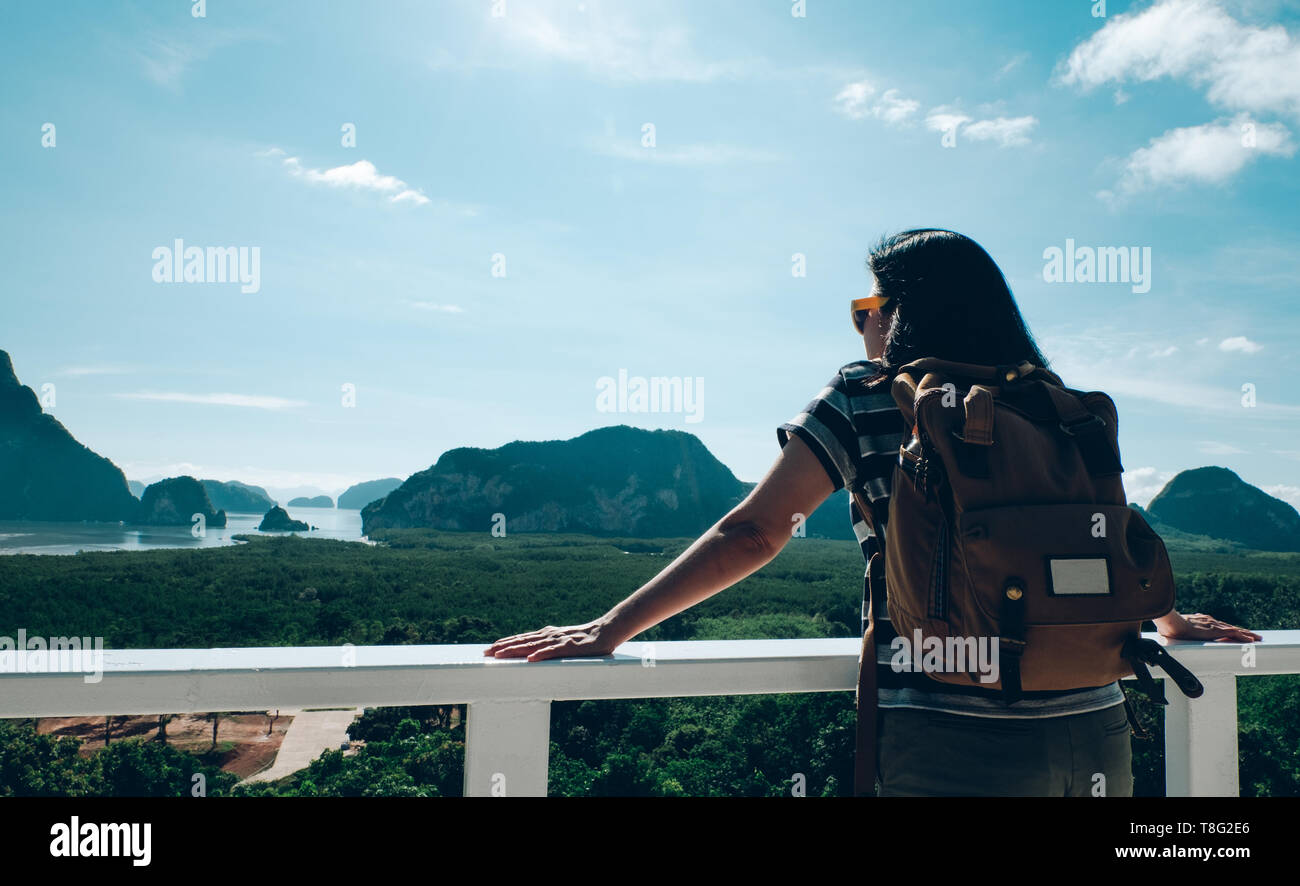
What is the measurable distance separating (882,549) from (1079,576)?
0.78 ft

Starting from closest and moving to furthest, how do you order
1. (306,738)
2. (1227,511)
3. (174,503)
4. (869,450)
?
1. (869,450)
2. (306,738)
3. (1227,511)
4. (174,503)

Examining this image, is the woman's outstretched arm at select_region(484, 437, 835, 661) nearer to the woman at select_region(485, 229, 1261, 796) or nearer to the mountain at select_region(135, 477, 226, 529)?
the woman at select_region(485, 229, 1261, 796)

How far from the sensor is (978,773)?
0.87 meters

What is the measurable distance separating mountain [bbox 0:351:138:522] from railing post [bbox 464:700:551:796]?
13494 centimetres

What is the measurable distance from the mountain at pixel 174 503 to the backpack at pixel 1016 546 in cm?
12492

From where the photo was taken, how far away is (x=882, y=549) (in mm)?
982

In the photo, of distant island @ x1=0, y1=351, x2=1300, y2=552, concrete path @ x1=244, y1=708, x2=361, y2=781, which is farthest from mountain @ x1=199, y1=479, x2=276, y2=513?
concrete path @ x1=244, y1=708, x2=361, y2=781

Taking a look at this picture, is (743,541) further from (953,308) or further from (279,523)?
(279,523)

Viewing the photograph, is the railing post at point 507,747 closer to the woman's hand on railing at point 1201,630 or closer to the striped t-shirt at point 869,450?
the striped t-shirt at point 869,450

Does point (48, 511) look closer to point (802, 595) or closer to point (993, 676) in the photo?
point (802, 595)

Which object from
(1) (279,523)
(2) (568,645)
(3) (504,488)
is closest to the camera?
(2) (568,645)

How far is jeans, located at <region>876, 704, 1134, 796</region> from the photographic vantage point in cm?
87

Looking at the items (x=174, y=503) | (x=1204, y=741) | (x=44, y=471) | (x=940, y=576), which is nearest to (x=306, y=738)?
(x=1204, y=741)

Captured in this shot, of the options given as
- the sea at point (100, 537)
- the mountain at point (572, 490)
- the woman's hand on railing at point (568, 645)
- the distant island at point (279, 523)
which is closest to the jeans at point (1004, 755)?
the woman's hand on railing at point (568, 645)
